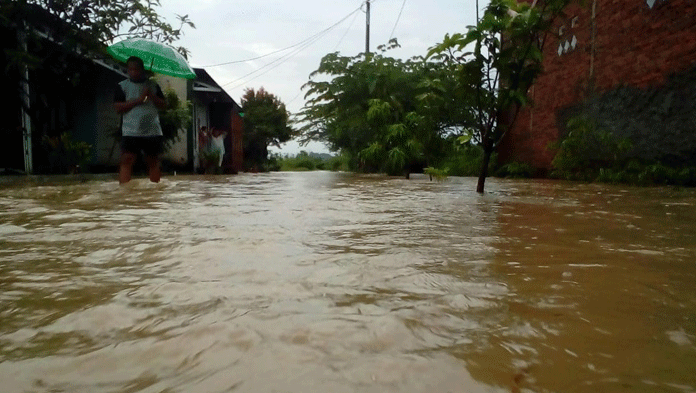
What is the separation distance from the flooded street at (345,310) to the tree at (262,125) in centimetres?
1932

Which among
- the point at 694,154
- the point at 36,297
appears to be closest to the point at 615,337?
the point at 36,297

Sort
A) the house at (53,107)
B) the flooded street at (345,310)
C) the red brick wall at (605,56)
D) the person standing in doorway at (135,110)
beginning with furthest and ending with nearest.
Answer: the house at (53,107) → the red brick wall at (605,56) → the person standing in doorway at (135,110) → the flooded street at (345,310)

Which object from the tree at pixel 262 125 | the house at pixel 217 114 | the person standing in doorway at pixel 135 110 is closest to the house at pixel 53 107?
the person standing in doorway at pixel 135 110

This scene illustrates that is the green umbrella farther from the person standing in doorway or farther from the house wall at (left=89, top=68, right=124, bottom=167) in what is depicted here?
the house wall at (left=89, top=68, right=124, bottom=167)

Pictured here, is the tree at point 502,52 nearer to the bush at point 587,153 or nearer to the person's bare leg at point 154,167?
the bush at point 587,153

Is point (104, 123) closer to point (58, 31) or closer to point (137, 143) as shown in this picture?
point (58, 31)

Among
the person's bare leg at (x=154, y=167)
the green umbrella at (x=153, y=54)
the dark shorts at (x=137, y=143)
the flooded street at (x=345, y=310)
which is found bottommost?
the flooded street at (x=345, y=310)

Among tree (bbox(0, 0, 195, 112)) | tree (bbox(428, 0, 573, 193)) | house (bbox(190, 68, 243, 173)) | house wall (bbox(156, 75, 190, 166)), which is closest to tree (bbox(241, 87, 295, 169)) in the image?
house (bbox(190, 68, 243, 173))

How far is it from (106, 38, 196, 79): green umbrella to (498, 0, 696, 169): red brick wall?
4.53 meters

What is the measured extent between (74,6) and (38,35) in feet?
2.25

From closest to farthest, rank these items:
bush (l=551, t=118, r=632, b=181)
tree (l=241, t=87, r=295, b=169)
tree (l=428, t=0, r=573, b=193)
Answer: tree (l=428, t=0, r=573, b=193)
bush (l=551, t=118, r=632, b=181)
tree (l=241, t=87, r=295, b=169)

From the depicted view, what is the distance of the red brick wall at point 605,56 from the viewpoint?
5.42 metres

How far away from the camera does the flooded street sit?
2.50ft

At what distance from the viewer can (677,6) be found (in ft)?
17.6
